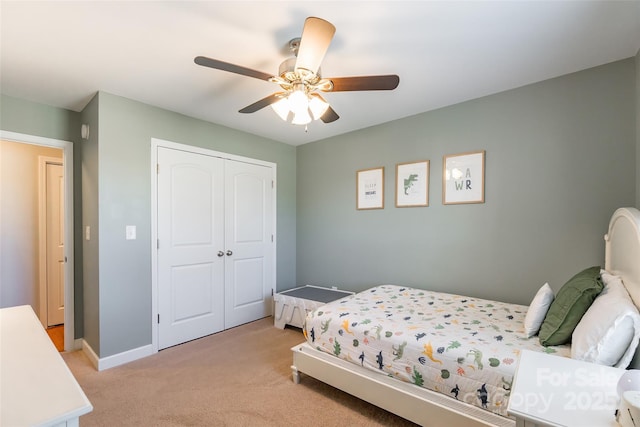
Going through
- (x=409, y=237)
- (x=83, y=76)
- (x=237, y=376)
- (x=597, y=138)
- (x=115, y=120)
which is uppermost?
(x=83, y=76)

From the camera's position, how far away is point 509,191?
2.60 meters

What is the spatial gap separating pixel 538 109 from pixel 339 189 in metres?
2.14

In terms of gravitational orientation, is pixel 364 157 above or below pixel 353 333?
above

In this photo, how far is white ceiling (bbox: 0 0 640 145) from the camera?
1596mm

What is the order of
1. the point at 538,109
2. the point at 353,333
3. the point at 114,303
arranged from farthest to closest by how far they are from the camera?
the point at 114,303
the point at 538,109
the point at 353,333

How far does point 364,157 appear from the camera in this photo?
142 inches

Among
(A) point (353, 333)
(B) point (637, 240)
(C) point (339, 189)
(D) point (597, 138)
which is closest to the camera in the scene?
(B) point (637, 240)

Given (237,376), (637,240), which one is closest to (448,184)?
(637,240)

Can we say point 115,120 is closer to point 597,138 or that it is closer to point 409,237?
point 409,237

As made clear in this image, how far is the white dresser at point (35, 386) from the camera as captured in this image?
0.77 m

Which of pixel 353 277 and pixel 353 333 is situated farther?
pixel 353 277

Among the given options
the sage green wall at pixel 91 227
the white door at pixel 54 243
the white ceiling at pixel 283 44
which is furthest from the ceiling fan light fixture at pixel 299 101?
the white door at pixel 54 243

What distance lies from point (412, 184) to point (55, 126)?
3545 mm

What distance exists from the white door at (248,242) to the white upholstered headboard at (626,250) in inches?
129
